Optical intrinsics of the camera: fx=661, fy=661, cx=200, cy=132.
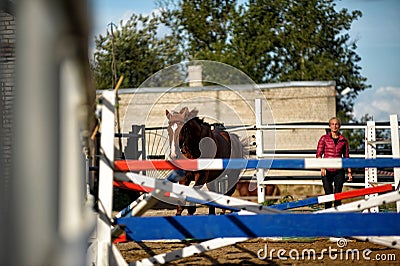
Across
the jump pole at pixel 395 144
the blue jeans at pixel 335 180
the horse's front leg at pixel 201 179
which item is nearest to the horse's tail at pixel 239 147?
the horse's front leg at pixel 201 179

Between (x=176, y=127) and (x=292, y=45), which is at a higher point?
(x=292, y=45)

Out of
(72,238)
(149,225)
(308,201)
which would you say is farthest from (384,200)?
(72,238)

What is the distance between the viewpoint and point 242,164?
13.2 feet

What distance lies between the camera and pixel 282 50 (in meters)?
32.0

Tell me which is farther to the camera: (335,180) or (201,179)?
(335,180)

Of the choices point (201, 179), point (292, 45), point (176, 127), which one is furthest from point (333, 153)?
point (292, 45)

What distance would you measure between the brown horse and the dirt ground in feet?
2.59

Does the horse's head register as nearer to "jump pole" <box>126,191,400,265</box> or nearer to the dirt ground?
the dirt ground

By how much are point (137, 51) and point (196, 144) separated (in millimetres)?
25229

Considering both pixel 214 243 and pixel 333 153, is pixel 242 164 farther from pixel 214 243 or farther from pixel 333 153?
pixel 333 153

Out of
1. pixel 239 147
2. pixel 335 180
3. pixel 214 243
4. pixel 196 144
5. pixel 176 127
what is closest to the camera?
pixel 214 243

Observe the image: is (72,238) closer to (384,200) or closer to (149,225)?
(149,225)

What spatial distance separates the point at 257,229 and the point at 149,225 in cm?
61

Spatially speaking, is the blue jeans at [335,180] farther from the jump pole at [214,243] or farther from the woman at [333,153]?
the jump pole at [214,243]
